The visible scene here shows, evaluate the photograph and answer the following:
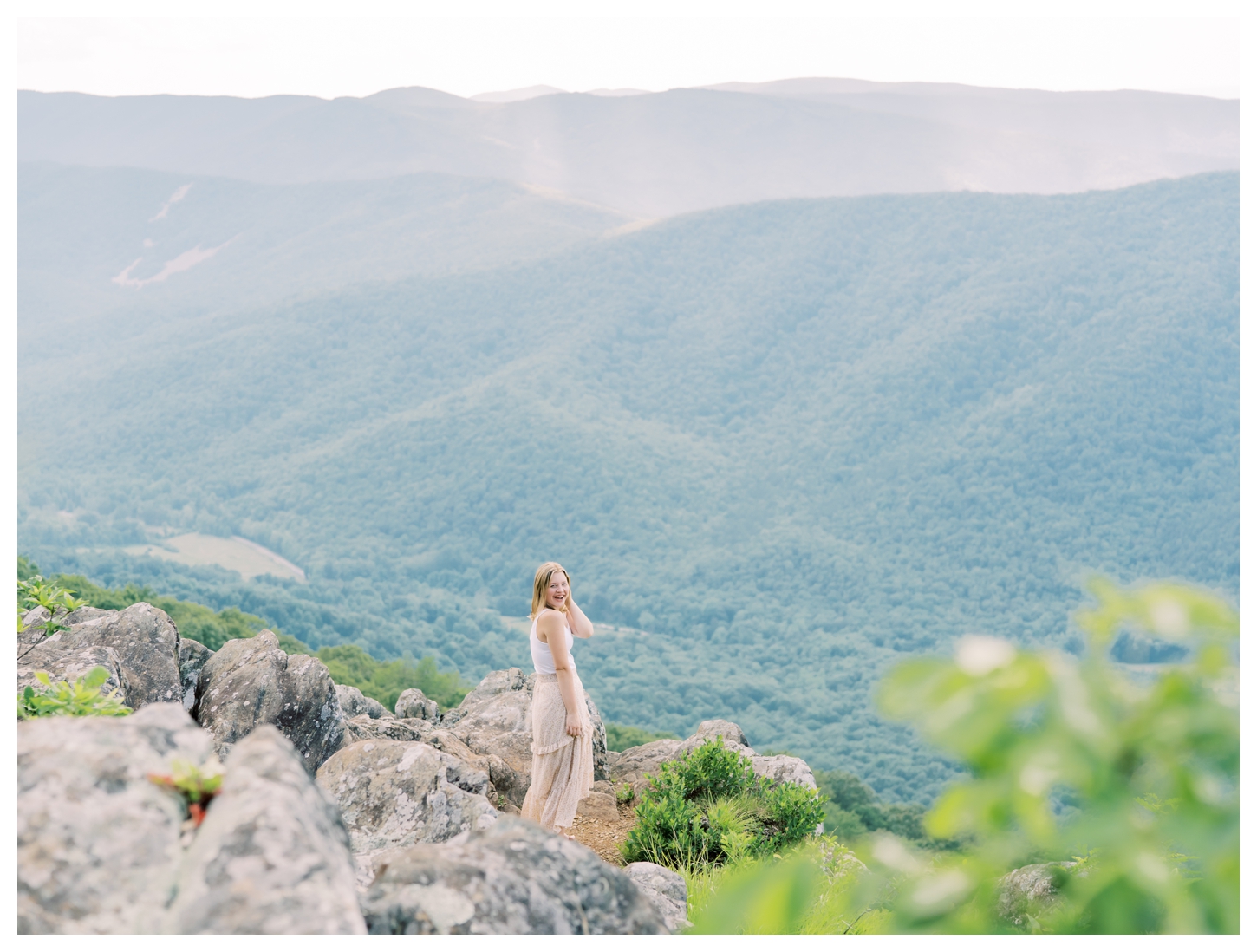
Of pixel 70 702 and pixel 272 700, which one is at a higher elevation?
pixel 70 702

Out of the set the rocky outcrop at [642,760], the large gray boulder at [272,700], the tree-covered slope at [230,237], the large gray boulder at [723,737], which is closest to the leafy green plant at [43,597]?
the large gray boulder at [272,700]

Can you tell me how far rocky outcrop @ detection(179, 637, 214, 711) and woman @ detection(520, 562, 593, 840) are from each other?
3.05 m

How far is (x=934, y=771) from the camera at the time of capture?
35906mm

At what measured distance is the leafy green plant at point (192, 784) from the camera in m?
1.98

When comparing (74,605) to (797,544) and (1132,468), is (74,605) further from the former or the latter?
(1132,468)

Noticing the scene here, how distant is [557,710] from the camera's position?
21.0 feet

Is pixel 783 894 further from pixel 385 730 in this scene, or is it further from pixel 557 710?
pixel 385 730

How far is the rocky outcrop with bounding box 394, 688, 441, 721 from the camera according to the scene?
10.1m

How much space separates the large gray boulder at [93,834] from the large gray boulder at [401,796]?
12.6 feet

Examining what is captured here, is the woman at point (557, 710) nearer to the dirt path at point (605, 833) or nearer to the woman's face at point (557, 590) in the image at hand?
the woman's face at point (557, 590)

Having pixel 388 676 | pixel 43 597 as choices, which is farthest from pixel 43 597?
pixel 388 676

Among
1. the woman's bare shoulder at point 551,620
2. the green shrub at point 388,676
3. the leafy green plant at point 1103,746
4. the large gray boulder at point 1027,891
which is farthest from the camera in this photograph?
the green shrub at point 388,676

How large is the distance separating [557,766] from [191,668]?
350 centimetres
